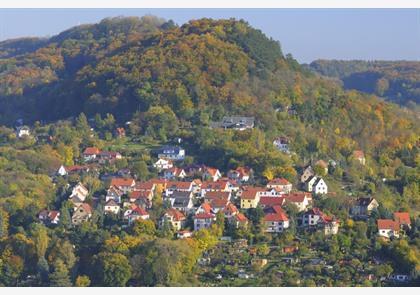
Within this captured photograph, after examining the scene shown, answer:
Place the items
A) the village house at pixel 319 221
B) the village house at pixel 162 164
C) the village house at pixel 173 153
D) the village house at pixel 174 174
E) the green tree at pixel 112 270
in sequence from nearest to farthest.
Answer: the green tree at pixel 112 270
the village house at pixel 319 221
the village house at pixel 174 174
the village house at pixel 162 164
the village house at pixel 173 153

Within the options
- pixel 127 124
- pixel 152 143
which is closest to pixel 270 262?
pixel 152 143

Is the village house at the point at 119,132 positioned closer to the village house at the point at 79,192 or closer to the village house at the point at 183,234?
the village house at the point at 79,192

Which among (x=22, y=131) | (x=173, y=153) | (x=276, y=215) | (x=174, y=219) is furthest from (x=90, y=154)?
(x=276, y=215)

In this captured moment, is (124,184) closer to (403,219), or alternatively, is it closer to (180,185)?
(180,185)

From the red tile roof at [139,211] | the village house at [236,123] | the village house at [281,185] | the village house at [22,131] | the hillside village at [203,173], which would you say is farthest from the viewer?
the village house at [22,131]

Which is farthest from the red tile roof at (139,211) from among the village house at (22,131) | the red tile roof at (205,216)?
the village house at (22,131)

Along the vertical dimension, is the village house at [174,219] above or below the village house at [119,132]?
below
